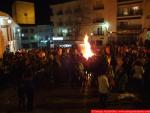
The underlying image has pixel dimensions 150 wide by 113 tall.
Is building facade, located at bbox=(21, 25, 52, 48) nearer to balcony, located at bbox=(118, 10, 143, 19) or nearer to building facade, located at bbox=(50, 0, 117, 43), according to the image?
building facade, located at bbox=(50, 0, 117, 43)

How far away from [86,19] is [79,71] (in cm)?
3532

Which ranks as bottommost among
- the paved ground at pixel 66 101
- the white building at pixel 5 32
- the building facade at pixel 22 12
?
the paved ground at pixel 66 101

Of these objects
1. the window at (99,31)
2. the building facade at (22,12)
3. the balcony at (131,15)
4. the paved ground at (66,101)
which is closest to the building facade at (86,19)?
the window at (99,31)

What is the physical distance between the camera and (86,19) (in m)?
48.4

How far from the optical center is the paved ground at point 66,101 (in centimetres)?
1033

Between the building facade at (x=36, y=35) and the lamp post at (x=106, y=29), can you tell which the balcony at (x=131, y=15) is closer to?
the lamp post at (x=106, y=29)

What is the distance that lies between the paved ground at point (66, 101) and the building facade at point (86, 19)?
104ft

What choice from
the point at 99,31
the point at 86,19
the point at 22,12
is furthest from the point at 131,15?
the point at 22,12

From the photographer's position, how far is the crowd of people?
31.6 ft

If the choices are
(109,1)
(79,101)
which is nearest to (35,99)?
(79,101)

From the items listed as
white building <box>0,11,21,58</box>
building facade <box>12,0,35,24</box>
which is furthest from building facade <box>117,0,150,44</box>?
building facade <box>12,0,35,24</box>

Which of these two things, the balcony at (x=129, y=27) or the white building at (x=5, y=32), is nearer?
the white building at (x=5, y=32)

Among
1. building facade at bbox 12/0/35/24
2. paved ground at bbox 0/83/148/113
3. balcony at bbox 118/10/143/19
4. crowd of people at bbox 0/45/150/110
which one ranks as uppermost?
building facade at bbox 12/0/35/24

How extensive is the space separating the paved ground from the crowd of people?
0.57m
